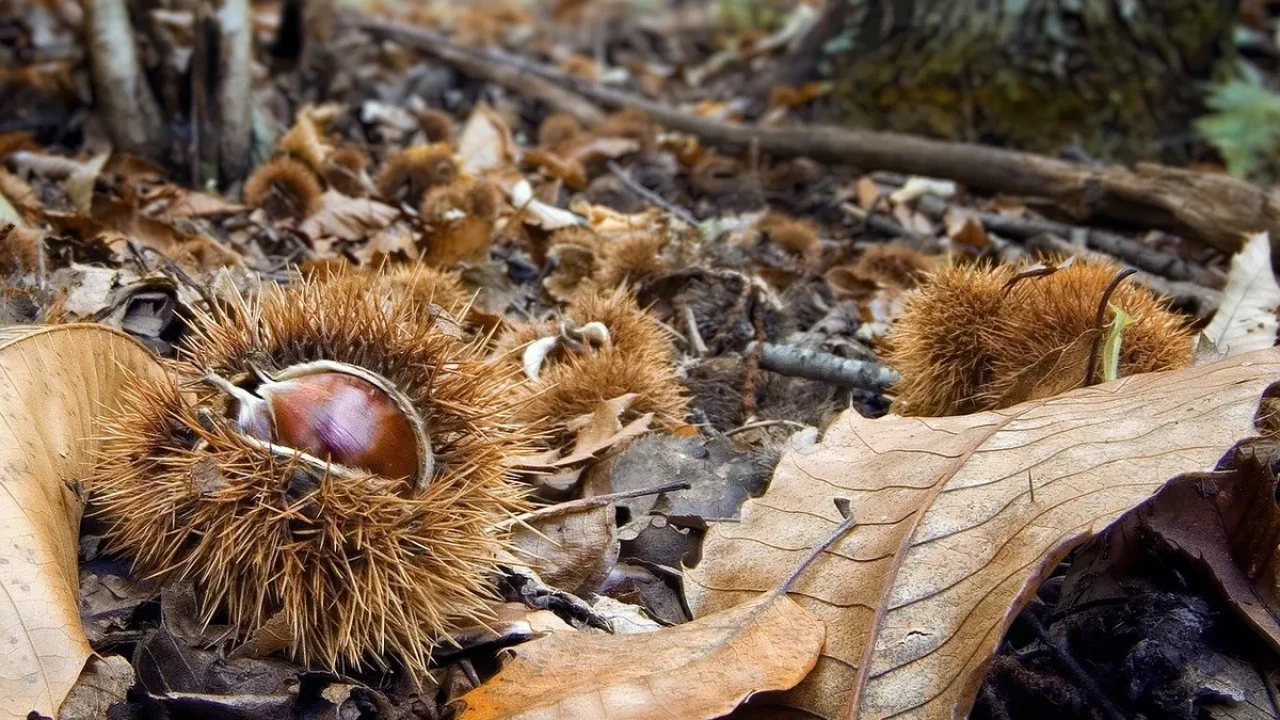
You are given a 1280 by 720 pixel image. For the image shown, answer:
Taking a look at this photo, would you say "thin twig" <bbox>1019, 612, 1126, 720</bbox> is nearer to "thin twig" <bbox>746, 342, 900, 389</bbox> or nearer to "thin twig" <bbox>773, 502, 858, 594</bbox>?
"thin twig" <bbox>773, 502, 858, 594</bbox>

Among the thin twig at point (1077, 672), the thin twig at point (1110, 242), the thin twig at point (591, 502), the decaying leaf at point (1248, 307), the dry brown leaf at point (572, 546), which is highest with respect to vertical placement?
the decaying leaf at point (1248, 307)

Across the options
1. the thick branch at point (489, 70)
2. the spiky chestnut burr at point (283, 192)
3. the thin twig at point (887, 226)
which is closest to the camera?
the spiky chestnut burr at point (283, 192)

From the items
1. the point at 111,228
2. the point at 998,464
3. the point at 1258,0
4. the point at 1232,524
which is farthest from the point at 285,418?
the point at 1258,0

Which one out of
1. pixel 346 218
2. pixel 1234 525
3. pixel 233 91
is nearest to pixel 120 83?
pixel 233 91

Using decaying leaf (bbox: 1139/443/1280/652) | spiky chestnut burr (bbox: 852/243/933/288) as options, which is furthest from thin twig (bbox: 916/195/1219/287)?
decaying leaf (bbox: 1139/443/1280/652)

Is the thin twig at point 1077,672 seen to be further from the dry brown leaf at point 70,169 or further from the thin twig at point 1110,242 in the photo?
the dry brown leaf at point 70,169

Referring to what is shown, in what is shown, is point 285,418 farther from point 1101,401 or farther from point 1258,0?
point 1258,0

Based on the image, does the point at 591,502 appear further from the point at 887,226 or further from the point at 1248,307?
the point at 887,226

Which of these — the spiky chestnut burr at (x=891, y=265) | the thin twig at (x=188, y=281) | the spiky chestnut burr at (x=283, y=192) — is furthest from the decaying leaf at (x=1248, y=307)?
the spiky chestnut burr at (x=283, y=192)
